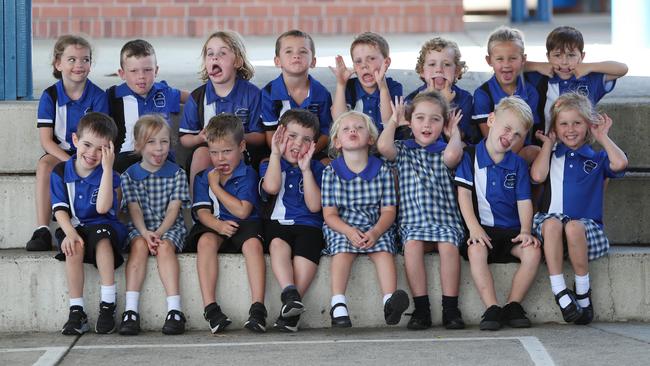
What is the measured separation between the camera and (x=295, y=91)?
7.07 meters

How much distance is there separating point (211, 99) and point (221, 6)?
667 cm

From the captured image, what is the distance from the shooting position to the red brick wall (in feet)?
43.6

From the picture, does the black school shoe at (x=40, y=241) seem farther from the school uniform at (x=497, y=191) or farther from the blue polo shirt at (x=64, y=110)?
the school uniform at (x=497, y=191)

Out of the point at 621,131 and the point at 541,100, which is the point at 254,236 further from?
the point at 621,131

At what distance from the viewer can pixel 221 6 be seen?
13500 mm

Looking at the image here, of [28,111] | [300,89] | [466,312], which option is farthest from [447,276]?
[28,111]

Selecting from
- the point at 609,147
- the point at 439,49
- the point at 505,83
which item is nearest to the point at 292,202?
the point at 439,49

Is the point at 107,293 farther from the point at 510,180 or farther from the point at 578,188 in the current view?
the point at 578,188

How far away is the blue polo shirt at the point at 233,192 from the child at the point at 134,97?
0.54m

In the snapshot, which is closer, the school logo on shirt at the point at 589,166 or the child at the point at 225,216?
the child at the point at 225,216

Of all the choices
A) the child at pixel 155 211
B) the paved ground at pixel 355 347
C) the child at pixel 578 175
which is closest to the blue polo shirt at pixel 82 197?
the child at pixel 155 211

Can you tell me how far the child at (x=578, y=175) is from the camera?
20.7 feet

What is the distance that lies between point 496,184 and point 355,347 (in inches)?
49.1

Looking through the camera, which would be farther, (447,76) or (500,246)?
(447,76)
